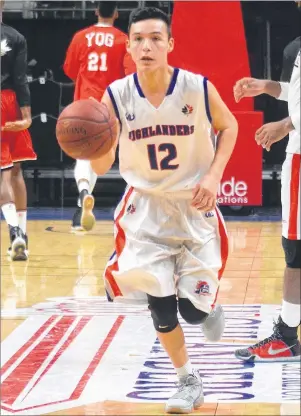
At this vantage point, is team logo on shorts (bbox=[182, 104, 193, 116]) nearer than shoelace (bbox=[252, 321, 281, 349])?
Yes

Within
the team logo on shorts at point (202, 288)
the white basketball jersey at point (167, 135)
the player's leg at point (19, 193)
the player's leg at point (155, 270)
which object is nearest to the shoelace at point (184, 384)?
the player's leg at point (155, 270)

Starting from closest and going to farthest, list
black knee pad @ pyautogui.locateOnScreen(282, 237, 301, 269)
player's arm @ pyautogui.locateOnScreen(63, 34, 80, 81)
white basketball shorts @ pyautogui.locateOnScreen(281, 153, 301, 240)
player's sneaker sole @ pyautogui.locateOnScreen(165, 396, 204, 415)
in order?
player's sneaker sole @ pyautogui.locateOnScreen(165, 396, 204, 415)
white basketball shorts @ pyautogui.locateOnScreen(281, 153, 301, 240)
black knee pad @ pyautogui.locateOnScreen(282, 237, 301, 269)
player's arm @ pyautogui.locateOnScreen(63, 34, 80, 81)

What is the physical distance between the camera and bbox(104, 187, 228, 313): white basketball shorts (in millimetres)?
4168

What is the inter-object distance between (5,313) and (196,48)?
15.4 feet

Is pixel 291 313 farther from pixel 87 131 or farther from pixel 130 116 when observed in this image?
pixel 87 131

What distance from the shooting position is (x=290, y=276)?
190 inches

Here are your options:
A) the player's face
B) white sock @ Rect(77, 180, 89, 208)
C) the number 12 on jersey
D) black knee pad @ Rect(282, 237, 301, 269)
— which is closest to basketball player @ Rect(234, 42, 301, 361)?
black knee pad @ Rect(282, 237, 301, 269)

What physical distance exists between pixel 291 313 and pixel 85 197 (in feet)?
12.5

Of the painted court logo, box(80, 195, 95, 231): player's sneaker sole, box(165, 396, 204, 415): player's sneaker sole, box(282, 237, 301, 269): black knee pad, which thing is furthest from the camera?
box(80, 195, 95, 231): player's sneaker sole

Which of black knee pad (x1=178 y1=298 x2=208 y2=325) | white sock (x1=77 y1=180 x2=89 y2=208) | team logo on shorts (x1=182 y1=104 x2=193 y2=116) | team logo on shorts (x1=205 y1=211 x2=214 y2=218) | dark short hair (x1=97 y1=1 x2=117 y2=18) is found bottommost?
white sock (x1=77 y1=180 x2=89 y2=208)

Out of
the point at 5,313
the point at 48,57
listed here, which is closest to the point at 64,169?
the point at 48,57

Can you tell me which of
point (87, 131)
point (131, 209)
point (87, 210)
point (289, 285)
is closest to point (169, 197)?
point (131, 209)

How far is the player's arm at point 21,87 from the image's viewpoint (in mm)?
7598

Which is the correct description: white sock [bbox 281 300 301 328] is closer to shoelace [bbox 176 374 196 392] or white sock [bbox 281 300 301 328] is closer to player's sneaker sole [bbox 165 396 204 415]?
shoelace [bbox 176 374 196 392]
